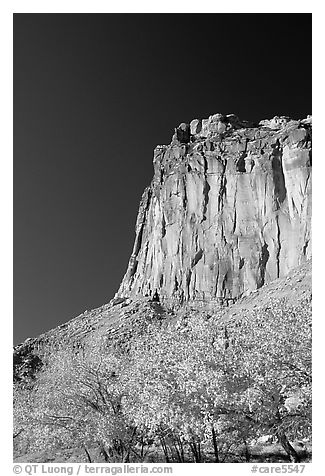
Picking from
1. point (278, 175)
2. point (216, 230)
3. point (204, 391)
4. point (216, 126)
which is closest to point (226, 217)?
point (216, 230)

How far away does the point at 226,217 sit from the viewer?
147750mm

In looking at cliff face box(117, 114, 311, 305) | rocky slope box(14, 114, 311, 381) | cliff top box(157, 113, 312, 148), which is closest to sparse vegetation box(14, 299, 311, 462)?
rocky slope box(14, 114, 311, 381)

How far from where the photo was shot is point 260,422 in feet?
67.7

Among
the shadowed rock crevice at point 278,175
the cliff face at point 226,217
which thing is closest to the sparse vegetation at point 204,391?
the cliff face at point 226,217

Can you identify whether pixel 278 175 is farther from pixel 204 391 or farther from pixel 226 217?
pixel 204 391

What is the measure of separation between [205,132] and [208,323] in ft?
540

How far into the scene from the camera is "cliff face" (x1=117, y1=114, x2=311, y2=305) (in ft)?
450

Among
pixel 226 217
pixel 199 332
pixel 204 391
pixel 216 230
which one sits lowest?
pixel 204 391

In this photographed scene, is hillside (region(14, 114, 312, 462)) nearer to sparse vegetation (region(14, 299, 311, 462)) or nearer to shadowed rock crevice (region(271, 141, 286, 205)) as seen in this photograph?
sparse vegetation (region(14, 299, 311, 462))

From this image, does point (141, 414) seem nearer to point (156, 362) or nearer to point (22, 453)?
point (156, 362)

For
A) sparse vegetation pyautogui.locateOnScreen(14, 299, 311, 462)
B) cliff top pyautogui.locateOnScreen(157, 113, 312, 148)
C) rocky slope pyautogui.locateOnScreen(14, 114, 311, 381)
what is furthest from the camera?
cliff top pyautogui.locateOnScreen(157, 113, 312, 148)

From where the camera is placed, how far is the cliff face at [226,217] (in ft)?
450

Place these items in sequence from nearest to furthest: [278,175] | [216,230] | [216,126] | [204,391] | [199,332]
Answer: [204,391], [199,332], [278,175], [216,230], [216,126]
